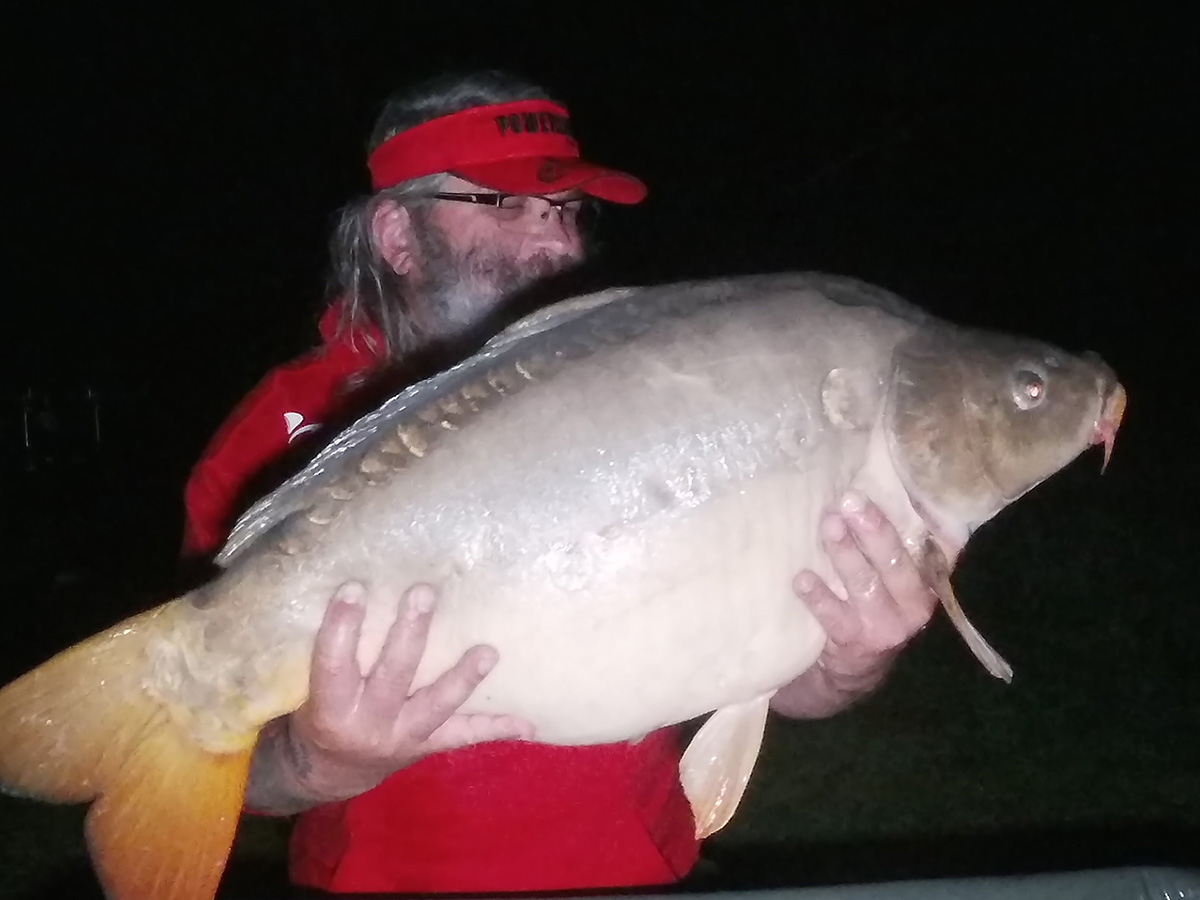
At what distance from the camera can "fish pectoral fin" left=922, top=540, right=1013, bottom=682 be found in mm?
1461

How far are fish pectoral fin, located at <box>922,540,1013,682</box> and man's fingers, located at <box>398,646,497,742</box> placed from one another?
1.95ft

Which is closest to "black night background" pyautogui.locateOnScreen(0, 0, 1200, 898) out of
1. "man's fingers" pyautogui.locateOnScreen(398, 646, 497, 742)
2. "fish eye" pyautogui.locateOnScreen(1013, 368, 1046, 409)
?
"man's fingers" pyautogui.locateOnScreen(398, 646, 497, 742)

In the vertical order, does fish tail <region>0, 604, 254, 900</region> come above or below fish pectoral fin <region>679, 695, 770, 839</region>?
above

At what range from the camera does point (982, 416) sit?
1500mm

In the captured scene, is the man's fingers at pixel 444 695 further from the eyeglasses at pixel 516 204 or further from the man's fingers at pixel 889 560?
the eyeglasses at pixel 516 204

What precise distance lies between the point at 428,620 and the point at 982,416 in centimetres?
76

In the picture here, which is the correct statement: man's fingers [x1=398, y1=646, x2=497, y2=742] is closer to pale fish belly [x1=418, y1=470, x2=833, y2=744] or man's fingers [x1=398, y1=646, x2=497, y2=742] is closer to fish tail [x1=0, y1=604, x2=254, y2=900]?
pale fish belly [x1=418, y1=470, x2=833, y2=744]

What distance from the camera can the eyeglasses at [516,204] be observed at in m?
2.24

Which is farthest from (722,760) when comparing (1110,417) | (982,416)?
(1110,417)

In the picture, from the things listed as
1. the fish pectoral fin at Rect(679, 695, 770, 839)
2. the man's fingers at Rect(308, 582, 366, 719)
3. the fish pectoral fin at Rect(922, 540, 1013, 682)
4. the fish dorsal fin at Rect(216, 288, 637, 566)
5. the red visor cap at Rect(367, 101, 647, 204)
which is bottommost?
the fish pectoral fin at Rect(679, 695, 770, 839)

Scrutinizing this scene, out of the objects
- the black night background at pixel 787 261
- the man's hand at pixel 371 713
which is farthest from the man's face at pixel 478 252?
the black night background at pixel 787 261

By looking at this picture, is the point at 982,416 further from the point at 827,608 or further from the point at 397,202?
the point at 397,202

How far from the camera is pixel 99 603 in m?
5.89

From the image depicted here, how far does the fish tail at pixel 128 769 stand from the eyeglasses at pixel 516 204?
3.70 ft
